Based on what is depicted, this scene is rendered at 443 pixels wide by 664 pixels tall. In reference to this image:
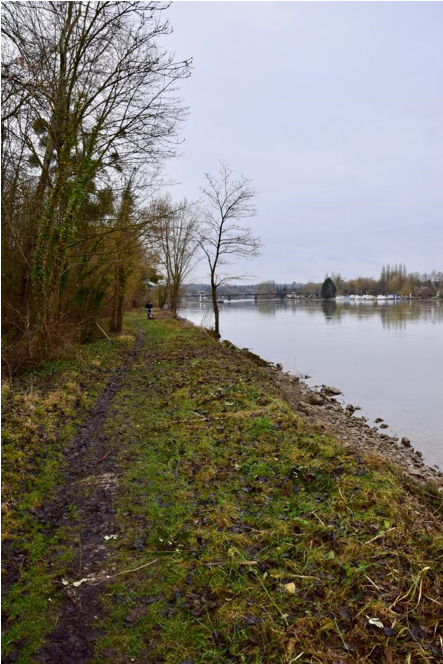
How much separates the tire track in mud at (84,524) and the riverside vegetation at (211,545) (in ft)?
0.05

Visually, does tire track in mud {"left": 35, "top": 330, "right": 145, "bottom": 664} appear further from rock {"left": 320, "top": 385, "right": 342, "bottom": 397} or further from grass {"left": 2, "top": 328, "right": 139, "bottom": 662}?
rock {"left": 320, "top": 385, "right": 342, "bottom": 397}

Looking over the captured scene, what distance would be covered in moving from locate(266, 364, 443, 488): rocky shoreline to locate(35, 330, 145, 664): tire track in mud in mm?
3765

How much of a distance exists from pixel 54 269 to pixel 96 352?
3664 mm

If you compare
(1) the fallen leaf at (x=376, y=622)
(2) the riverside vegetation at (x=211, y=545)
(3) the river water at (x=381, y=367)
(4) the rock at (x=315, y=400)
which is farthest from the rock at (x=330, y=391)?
(1) the fallen leaf at (x=376, y=622)

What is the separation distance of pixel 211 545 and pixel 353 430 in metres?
7.04

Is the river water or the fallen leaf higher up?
the fallen leaf

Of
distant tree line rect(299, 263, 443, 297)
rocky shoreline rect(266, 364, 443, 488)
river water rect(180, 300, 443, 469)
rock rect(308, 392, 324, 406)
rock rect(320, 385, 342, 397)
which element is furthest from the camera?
distant tree line rect(299, 263, 443, 297)

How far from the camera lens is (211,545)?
13.6 ft

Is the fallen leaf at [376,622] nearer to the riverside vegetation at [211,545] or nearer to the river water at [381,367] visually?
the riverside vegetation at [211,545]

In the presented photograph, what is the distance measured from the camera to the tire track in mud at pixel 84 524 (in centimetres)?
305

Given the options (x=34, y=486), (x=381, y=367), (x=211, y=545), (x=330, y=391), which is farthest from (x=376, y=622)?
(x=381, y=367)

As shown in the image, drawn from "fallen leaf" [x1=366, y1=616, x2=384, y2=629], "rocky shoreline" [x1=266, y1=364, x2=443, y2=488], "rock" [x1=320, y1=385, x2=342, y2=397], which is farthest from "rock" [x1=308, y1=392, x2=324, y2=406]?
"fallen leaf" [x1=366, y1=616, x2=384, y2=629]

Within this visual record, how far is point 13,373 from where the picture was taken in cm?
1095

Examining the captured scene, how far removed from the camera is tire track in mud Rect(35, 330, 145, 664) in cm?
305
